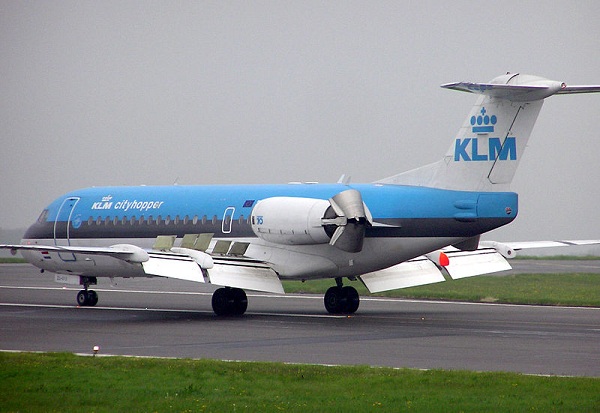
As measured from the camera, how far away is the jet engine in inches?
949

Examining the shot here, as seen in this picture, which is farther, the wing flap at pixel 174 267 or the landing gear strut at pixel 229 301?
the landing gear strut at pixel 229 301

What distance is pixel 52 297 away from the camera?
120 ft

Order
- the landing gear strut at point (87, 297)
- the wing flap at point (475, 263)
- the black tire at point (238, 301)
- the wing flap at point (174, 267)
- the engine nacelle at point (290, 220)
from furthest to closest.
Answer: the landing gear strut at point (87, 297)
the wing flap at point (475, 263)
the black tire at point (238, 301)
the engine nacelle at point (290, 220)
the wing flap at point (174, 267)

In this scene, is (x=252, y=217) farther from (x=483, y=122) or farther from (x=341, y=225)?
(x=483, y=122)

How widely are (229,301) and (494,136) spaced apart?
8817mm

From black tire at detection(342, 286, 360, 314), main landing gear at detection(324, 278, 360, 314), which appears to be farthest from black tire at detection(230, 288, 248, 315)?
black tire at detection(342, 286, 360, 314)

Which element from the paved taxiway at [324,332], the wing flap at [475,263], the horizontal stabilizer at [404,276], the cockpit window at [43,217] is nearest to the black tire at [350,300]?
the paved taxiway at [324,332]

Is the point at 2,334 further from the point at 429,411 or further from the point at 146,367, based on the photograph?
the point at 429,411

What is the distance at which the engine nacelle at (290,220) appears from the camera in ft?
82.8

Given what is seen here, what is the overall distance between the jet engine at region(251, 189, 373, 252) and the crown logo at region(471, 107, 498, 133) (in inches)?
137

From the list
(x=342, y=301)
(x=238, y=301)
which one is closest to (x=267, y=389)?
(x=238, y=301)

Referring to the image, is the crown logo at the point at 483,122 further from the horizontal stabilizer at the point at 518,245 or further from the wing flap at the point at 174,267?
the wing flap at the point at 174,267

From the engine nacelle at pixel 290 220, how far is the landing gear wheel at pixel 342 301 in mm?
2805

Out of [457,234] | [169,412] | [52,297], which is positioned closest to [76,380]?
[169,412]
